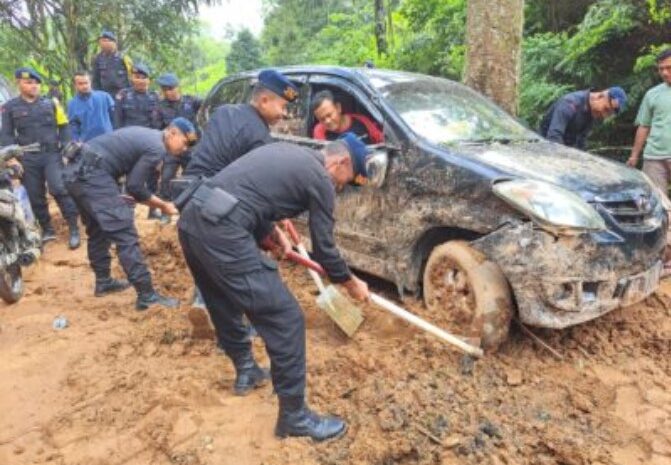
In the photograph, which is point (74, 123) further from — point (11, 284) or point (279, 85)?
point (279, 85)

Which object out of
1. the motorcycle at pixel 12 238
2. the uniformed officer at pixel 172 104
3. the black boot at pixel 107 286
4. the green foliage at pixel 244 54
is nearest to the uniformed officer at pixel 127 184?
the motorcycle at pixel 12 238

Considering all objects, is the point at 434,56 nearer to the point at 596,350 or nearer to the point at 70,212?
the point at 70,212

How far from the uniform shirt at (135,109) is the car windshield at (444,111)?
3456 mm

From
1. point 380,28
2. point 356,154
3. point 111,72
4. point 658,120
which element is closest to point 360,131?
point 356,154

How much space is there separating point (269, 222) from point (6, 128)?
15.1 feet

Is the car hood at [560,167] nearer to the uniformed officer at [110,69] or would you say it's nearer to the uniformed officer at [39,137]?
the uniformed officer at [39,137]

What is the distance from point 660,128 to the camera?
5.18 metres

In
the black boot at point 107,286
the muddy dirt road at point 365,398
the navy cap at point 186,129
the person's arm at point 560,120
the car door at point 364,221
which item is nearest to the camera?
the muddy dirt road at point 365,398

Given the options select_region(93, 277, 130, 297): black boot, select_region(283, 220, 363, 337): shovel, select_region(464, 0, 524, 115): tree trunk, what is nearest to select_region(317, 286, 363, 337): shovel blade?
select_region(283, 220, 363, 337): shovel

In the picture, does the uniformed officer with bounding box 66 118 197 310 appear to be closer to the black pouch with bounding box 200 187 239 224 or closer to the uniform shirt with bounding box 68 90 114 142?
the black pouch with bounding box 200 187 239 224

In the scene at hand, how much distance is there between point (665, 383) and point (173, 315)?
10.2 ft

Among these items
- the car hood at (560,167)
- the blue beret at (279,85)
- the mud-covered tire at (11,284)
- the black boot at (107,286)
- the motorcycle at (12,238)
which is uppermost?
the blue beret at (279,85)

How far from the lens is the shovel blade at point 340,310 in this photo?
3592 millimetres

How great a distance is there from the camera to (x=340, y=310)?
144 inches
